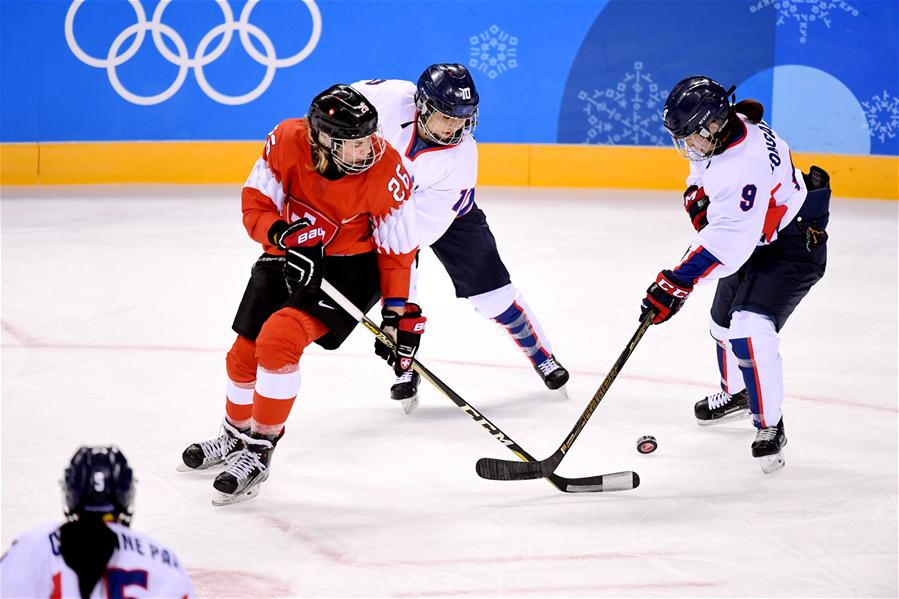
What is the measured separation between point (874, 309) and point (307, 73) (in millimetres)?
3928

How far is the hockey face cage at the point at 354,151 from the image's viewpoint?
2887 mm

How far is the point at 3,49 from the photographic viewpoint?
24.1 ft

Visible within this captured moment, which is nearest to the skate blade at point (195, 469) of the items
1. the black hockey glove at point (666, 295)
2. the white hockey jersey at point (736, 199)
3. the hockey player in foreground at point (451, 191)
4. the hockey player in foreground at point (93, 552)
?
the hockey player in foreground at point (451, 191)

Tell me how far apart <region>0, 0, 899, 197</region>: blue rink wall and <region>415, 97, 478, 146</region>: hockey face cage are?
13.4 ft

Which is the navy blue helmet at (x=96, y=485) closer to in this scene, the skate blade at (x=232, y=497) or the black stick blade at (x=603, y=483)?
the skate blade at (x=232, y=497)

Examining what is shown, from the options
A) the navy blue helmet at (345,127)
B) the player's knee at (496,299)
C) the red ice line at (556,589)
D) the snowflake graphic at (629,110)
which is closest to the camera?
the red ice line at (556,589)

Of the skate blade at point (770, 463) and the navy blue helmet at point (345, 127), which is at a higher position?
the navy blue helmet at point (345, 127)

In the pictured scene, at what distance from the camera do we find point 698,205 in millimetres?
3410

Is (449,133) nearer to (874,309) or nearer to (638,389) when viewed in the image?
(638,389)

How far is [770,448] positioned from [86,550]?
7.19ft

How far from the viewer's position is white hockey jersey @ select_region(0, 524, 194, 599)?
1545 mm

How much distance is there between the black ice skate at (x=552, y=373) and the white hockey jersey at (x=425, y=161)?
577 mm

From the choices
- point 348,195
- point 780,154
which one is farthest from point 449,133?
point 780,154

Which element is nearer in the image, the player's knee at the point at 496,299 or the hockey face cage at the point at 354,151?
the hockey face cage at the point at 354,151
